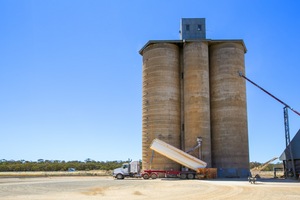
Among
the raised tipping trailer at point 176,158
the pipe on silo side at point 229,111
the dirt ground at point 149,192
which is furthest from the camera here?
the pipe on silo side at point 229,111

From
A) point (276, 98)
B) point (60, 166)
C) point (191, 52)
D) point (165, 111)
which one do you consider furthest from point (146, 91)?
point (60, 166)

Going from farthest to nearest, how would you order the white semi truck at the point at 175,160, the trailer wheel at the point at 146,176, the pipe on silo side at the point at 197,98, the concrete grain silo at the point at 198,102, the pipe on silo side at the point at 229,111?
the concrete grain silo at the point at 198,102 → the pipe on silo side at the point at 229,111 → the pipe on silo side at the point at 197,98 → the trailer wheel at the point at 146,176 → the white semi truck at the point at 175,160

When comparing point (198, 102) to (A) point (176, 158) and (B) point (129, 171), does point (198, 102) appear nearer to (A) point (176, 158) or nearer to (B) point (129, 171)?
(A) point (176, 158)

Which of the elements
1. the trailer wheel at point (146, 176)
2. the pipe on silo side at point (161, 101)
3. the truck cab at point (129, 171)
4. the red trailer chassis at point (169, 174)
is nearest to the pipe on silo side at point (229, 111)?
the pipe on silo side at point (161, 101)

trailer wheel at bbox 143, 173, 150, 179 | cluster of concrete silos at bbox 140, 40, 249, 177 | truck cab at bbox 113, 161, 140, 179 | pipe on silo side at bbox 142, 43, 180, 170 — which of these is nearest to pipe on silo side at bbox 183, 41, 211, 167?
cluster of concrete silos at bbox 140, 40, 249, 177

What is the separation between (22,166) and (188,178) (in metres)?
84.6

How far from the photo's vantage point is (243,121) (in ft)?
167

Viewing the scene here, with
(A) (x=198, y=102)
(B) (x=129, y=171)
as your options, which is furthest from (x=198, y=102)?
(B) (x=129, y=171)

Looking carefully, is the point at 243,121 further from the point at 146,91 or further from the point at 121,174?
the point at 121,174

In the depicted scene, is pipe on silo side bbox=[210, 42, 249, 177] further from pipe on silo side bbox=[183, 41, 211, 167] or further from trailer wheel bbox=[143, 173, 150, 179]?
trailer wheel bbox=[143, 173, 150, 179]

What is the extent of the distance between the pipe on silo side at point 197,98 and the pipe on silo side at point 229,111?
1.75 m

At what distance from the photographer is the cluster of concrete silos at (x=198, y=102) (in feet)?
164

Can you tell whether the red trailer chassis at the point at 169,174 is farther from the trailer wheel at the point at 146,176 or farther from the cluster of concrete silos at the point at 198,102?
the cluster of concrete silos at the point at 198,102

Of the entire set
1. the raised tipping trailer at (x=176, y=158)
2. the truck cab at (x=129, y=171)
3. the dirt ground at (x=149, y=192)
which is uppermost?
the raised tipping trailer at (x=176, y=158)
